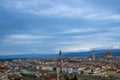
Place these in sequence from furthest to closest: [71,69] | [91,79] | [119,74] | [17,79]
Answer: [71,69]
[119,74]
[91,79]
[17,79]

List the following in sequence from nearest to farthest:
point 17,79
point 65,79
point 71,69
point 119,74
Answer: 1. point 65,79
2. point 17,79
3. point 119,74
4. point 71,69

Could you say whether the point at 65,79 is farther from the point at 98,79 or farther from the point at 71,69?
the point at 71,69

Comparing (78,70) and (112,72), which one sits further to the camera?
(78,70)

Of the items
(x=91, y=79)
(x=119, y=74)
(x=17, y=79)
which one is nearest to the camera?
(x=17, y=79)

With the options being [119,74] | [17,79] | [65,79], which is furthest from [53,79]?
[119,74]

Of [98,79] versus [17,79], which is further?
[98,79]

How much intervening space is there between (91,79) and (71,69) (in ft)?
66.7

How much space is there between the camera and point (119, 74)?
63969mm

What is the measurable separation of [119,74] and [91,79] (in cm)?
1048

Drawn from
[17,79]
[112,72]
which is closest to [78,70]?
[112,72]

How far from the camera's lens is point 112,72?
65.6m

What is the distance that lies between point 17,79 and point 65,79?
8236mm

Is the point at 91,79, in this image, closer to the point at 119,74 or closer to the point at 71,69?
the point at 119,74

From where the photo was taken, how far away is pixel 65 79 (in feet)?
141
